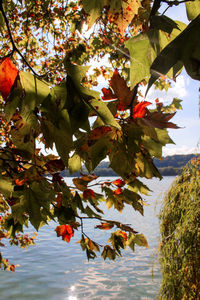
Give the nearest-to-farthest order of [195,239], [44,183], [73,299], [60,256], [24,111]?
1. [24,111]
2. [44,183]
3. [195,239]
4. [73,299]
5. [60,256]

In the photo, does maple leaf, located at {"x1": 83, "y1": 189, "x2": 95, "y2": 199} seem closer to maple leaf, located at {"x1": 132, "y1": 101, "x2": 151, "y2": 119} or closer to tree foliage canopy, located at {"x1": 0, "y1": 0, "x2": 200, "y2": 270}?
tree foliage canopy, located at {"x1": 0, "y1": 0, "x2": 200, "y2": 270}

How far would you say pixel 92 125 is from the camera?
2.83ft

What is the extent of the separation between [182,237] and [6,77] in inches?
135

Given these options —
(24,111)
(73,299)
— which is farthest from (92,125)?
(73,299)

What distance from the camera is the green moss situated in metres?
3.39

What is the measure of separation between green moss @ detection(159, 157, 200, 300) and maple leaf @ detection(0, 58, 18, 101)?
3311 mm

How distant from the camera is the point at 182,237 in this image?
11.6ft

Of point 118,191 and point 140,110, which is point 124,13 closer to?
point 140,110

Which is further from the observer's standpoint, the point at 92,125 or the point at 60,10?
the point at 60,10

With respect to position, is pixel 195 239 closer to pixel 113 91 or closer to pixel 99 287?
pixel 113 91

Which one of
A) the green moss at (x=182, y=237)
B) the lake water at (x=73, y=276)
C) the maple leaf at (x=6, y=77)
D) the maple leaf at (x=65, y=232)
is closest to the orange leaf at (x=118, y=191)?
the maple leaf at (x=65, y=232)

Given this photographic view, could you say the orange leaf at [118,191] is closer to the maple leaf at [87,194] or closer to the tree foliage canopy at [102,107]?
the maple leaf at [87,194]

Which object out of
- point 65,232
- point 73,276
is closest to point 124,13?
point 65,232

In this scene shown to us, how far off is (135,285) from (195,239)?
7041 millimetres
